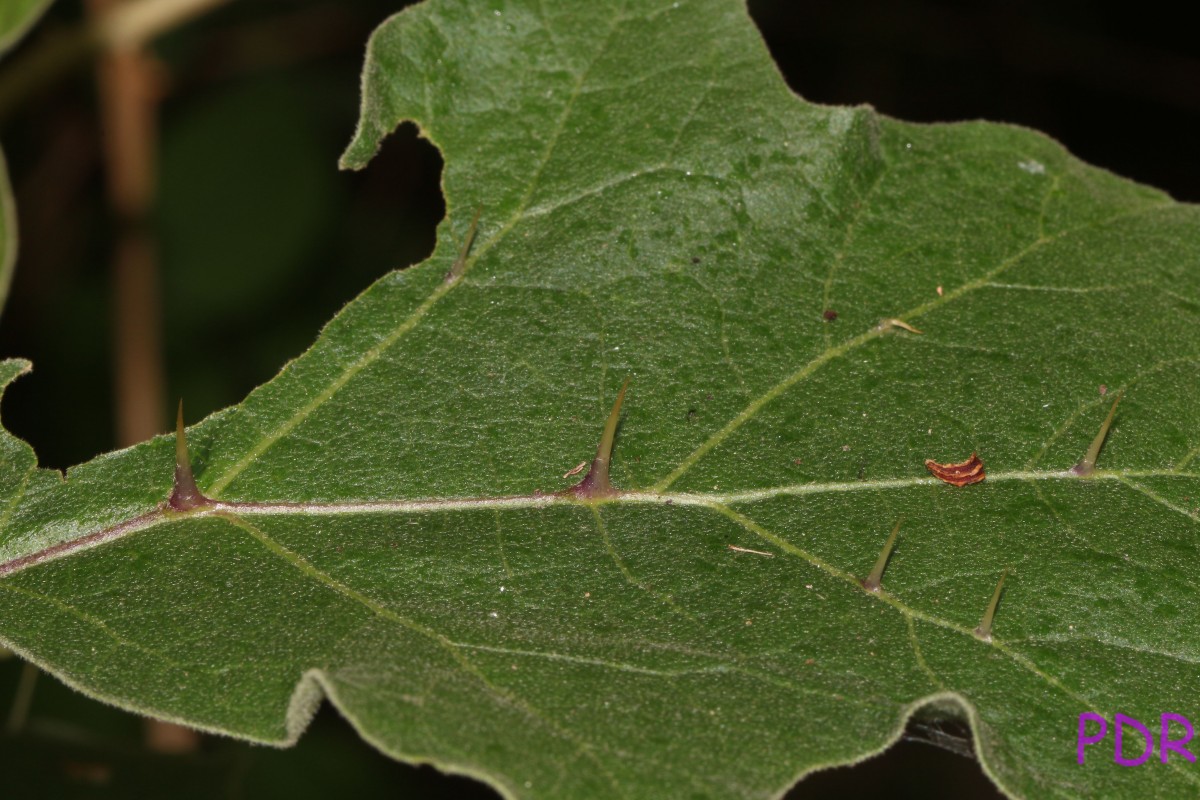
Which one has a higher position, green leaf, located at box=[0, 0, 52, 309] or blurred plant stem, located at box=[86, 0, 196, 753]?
green leaf, located at box=[0, 0, 52, 309]

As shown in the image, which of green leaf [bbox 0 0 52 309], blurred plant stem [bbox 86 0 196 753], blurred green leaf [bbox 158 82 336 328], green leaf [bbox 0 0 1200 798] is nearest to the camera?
green leaf [bbox 0 0 1200 798]

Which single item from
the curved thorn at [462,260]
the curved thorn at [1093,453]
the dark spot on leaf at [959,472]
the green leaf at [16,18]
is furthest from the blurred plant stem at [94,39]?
the curved thorn at [1093,453]

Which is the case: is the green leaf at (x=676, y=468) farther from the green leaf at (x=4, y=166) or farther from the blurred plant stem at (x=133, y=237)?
the blurred plant stem at (x=133, y=237)

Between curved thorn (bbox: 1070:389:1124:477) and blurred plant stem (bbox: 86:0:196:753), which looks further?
blurred plant stem (bbox: 86:0:196:753)

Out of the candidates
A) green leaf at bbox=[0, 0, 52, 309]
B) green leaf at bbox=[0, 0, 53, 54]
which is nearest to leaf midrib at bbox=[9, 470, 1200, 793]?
green leaf at bbox=[0, 0, 52, 309]

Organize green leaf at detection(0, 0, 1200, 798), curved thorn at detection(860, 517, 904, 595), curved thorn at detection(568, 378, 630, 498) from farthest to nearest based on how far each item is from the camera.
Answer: curved thorn at detection(568, 378, 630, 498) < curved thorn at detection(860, 517, 904, 595) < green leaf at detection(0, 0, 1200, 798)

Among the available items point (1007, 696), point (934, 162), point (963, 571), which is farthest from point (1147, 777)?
point (934, 162)

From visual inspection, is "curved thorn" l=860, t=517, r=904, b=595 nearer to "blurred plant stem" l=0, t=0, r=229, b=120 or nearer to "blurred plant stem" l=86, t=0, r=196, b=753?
"blurred plant stem" l=0, t=0, r=229, b=120
